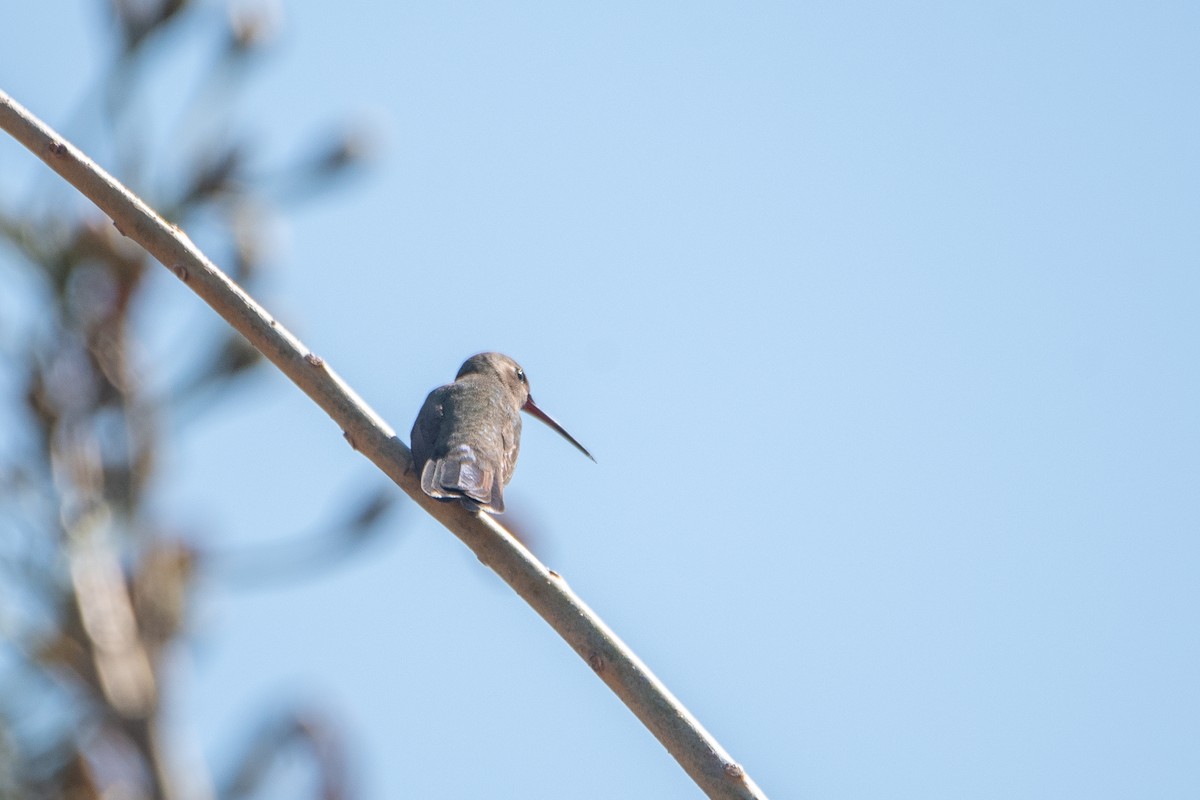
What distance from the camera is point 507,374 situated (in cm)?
566

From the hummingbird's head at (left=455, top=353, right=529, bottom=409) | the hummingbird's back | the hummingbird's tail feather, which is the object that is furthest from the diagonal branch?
the hummingbird's head at (left=455, top=353, right=529, bottom=409)

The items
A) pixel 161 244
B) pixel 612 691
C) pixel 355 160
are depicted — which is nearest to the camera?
pixel 612 691

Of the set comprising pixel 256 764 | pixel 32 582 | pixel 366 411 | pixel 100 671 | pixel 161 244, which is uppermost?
pixel 32 582

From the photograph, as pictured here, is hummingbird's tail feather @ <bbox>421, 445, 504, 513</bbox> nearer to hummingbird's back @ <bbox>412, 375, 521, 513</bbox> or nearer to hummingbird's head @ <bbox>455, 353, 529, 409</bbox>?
hummingbird's back @ <bbox>412, 375, 521, 513</bbox>

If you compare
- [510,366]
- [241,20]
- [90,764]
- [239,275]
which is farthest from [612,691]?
[241,20]

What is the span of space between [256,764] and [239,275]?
2.01 m

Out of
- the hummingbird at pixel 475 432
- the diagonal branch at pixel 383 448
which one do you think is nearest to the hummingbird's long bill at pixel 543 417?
the hummingbird at pixel 475 432

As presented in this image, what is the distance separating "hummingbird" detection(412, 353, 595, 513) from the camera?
12.7 feet

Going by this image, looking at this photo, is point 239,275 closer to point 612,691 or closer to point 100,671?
point 100,671

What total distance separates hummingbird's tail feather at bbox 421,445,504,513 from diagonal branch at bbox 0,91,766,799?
0.14 metres

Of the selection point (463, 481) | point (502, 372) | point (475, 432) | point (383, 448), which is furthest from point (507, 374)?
point (383, 448)

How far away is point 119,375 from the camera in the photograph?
616 centimetres

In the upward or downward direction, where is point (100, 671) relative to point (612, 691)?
upward

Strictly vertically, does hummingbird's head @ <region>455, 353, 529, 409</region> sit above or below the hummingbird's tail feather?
above
